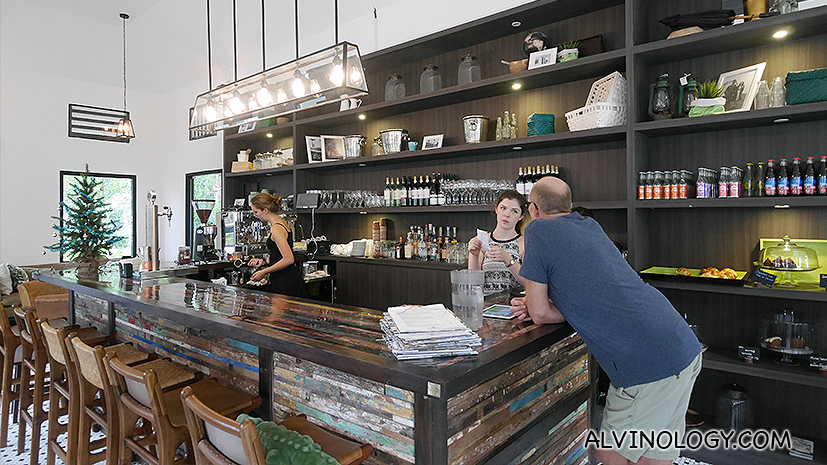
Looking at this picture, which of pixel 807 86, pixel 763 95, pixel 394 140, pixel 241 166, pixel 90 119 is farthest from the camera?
pixel 90 119

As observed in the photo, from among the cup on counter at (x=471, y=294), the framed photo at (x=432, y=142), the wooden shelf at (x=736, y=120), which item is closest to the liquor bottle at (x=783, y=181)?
the wooden shelf at (x=736, y=120)

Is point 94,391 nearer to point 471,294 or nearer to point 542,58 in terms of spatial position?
point 471,294

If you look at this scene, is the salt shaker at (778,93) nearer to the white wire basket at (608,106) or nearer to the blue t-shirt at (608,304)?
the white wire basket at (608,106)

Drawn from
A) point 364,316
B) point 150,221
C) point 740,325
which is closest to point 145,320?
point 150,221

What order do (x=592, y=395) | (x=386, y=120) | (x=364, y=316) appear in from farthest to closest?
(x=386, y=120), (x=592, y=395), (x=364, y=316)

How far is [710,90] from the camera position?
2959 millimetres

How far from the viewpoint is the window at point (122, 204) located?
7.61 metres

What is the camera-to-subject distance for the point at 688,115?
9.86 feet

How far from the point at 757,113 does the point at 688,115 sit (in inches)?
15.5

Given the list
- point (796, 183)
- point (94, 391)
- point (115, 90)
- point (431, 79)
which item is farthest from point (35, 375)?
point (115, 90)

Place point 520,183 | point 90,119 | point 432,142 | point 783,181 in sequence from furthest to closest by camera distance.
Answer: point 90,119, point 432,142, point 520,183, point 783,181

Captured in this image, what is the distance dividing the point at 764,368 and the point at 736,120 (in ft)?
4.62

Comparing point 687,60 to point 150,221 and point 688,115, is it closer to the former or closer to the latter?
point 688,115

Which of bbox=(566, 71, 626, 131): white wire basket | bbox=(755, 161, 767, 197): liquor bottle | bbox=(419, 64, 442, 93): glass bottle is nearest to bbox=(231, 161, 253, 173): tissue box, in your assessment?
bbox=(419, 64, 442, 93): glass bottle
